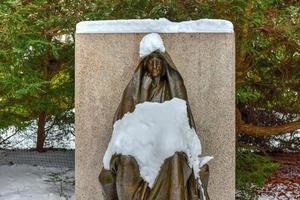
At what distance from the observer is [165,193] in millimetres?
2988

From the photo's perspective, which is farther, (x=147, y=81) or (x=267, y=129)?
(x=267, y=129)

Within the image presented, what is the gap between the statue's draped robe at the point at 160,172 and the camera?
299cm

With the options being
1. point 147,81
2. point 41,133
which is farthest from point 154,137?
point 41,133

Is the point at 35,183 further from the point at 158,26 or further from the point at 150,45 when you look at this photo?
the point at 150,45

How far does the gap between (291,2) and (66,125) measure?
9.70 feet

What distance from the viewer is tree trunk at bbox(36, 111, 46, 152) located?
587cm

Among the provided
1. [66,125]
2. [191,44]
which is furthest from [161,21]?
[66,125]

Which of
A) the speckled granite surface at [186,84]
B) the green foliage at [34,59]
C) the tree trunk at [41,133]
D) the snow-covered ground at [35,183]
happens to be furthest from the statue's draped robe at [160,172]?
the tree trunk at [41,133]

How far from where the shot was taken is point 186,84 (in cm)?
361

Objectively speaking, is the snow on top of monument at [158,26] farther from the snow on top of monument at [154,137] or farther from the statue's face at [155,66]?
the snow on top of monument at [154,137]

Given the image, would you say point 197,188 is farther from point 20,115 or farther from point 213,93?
point 20,115

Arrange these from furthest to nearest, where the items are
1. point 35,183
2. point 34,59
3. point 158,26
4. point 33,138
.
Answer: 1. point 33,138
2. point 35,183
3. point 34,59
4. point 158,26

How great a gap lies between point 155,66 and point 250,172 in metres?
2.04

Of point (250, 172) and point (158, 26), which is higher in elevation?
point (158, 26)
